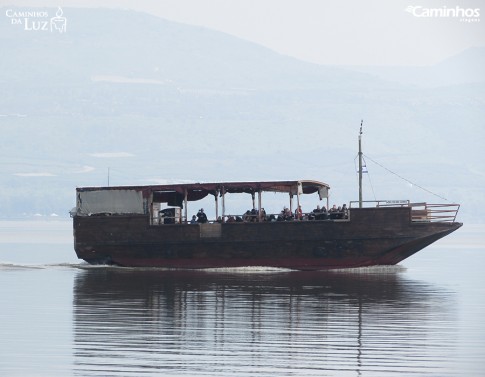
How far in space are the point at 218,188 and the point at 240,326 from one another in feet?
78.9

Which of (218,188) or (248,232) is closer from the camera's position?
(248,232)

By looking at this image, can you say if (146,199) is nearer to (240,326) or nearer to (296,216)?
(296,216)

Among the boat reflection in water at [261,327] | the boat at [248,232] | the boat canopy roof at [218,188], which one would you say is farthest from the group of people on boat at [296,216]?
the boat reflection in water at [261,327]

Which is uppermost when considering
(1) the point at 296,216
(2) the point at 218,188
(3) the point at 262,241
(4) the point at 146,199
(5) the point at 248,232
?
(2) the point at 218,188

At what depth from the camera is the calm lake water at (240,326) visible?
25047 mm

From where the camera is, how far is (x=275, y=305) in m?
37.4

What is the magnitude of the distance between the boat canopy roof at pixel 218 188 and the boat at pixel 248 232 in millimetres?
53

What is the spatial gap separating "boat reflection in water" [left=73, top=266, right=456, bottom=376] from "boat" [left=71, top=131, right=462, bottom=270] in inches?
174

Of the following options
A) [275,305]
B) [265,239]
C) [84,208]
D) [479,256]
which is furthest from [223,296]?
[479,256]

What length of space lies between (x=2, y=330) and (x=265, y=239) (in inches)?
956

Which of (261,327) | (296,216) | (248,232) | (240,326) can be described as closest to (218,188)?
(248,232)

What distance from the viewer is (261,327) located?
1231 inches

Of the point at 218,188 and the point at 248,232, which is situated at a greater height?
the point at 218,188

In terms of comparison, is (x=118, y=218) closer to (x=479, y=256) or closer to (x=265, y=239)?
(x=265, y=239)
